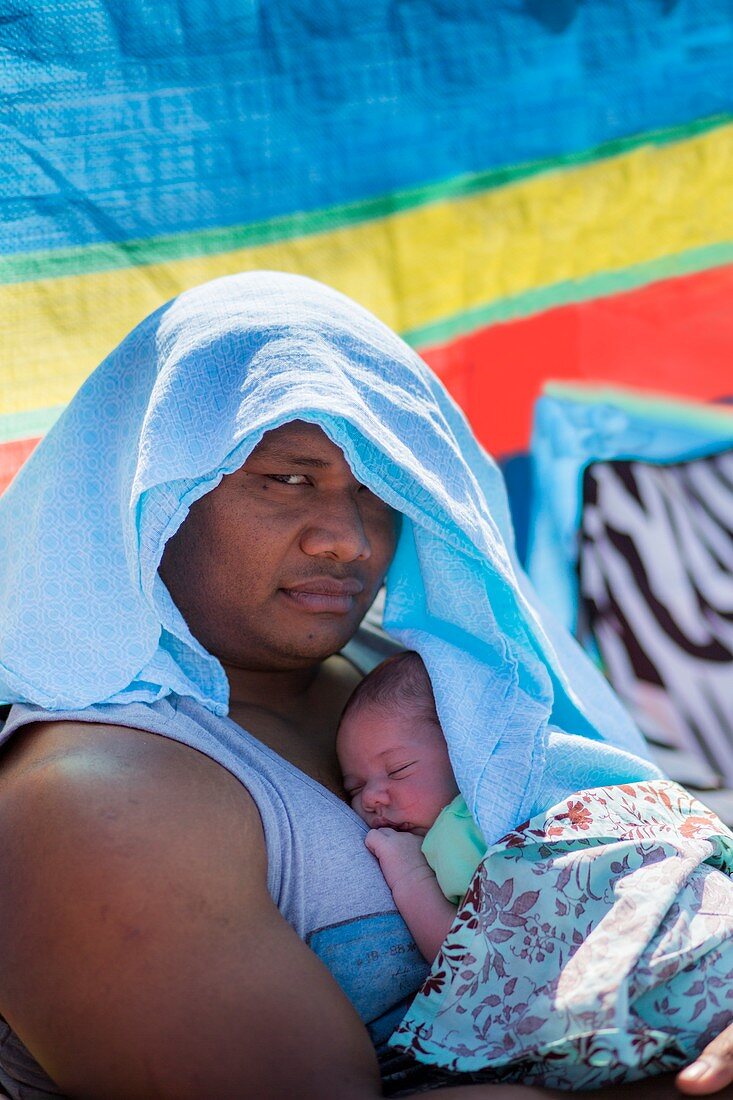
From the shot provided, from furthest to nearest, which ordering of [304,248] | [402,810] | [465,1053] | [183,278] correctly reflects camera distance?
[304,248], [183,278], [402,810], [465,1053]

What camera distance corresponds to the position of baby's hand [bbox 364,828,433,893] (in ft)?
6.07

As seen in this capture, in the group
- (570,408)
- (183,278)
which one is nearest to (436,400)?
(183,278)

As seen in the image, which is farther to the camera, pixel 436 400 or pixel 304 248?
pixel 304 248

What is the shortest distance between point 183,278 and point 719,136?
5.14 ft

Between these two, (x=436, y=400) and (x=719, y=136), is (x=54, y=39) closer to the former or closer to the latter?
(x=436, y=400)

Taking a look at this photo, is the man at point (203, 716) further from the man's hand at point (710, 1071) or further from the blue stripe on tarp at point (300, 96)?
the blue stripe on tarp at point (300, 96)

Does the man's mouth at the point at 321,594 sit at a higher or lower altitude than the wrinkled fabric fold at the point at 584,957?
higher

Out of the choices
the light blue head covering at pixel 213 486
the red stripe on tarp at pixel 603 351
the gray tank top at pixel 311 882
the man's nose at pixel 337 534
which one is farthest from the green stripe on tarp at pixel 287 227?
the gray tank top at pixel 311 882

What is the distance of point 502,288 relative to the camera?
123 inches

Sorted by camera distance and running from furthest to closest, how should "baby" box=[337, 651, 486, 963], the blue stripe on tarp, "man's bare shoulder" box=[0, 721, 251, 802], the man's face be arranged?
the blue stripe on tarp, the man's face, "baby" box=[337, 651, 486, 963], "man's bare shoulder" box=[0, 721, 251, 802]

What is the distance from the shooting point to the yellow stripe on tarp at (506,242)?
2758 millimetres

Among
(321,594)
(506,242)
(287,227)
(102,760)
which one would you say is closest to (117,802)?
(102,760)

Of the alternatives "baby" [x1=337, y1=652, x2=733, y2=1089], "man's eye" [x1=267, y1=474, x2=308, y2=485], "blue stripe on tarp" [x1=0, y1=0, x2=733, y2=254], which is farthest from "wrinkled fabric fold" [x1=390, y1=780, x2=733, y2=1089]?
"blue stripe on tarp" [x1=0, y1=0, x2=733, y2=254]

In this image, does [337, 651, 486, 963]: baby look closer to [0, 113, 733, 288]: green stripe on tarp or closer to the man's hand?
the man's hand
